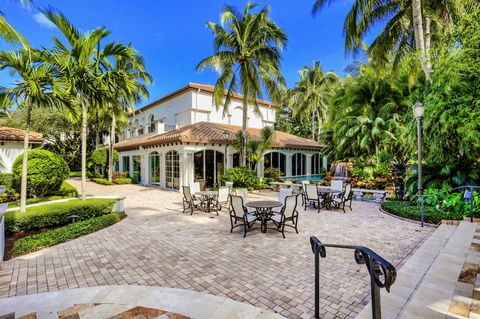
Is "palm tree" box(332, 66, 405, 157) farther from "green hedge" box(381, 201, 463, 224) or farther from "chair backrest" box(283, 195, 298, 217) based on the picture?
"chair backrest" box(283, 195, 298, 217)

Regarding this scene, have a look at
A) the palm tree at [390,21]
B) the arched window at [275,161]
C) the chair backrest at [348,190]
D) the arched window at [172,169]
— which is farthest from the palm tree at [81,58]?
the arched window at [275,161]

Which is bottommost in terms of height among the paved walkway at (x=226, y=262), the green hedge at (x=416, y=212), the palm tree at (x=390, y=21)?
the paved walkway at (x=226, y=262)

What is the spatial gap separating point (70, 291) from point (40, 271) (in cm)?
144

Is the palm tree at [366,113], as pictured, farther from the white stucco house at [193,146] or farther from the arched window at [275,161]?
the arched window at [275,161]

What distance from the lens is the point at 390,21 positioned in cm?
1215

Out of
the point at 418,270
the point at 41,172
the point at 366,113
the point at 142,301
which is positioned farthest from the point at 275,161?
the point at 142,301

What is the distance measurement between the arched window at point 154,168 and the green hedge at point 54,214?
10.3 meters

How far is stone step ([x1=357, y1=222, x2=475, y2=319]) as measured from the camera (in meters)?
3.07

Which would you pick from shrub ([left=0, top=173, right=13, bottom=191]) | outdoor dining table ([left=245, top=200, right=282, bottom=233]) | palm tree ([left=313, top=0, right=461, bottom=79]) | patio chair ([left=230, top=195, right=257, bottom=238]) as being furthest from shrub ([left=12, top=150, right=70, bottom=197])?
palm tree ([left=313, top=0, right=461, bottom=79])

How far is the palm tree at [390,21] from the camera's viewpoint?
37.8 feet

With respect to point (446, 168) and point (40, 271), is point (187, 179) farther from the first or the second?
point (446, 168)

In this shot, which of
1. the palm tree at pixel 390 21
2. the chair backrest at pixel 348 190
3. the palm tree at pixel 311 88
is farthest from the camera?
the palm tree at pixel 311 88

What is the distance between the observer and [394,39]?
1259 centimetres

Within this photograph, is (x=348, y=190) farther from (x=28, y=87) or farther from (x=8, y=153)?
(x=8, y=153)
